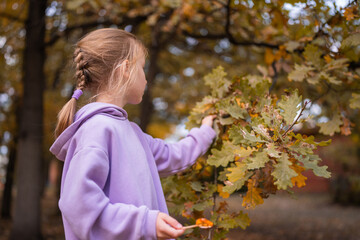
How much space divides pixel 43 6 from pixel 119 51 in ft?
14.5

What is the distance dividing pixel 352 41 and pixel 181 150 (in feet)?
4.04

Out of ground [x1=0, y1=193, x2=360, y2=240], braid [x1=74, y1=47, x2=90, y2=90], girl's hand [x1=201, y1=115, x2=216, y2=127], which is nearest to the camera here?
braid [x1=74, y1=47, x2=90, y2=90]

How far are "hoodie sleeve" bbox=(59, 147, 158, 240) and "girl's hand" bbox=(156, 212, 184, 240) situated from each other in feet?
0.06

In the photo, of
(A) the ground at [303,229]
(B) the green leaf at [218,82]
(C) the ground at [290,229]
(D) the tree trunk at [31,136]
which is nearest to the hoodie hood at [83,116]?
(B) the green leaf at [218,82]

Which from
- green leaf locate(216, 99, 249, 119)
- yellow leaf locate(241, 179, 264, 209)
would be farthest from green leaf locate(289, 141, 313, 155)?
green leaf locate(216, 99, 249, 119)

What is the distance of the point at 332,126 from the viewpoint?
215cm

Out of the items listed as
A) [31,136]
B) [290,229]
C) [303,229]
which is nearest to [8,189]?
[31,136]

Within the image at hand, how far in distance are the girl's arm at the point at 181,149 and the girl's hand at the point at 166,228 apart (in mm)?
585

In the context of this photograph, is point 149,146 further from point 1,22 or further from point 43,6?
point 1,22

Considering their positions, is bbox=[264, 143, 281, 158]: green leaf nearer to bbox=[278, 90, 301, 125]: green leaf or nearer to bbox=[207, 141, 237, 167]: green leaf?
bbox=[278, 90, 301, 125]: green leaf

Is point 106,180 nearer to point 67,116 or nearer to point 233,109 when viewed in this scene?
point 67,116

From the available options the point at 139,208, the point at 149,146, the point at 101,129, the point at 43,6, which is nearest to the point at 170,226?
the point at 139,208

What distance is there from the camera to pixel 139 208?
1.32 m

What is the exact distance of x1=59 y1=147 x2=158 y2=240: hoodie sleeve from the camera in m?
1.30
